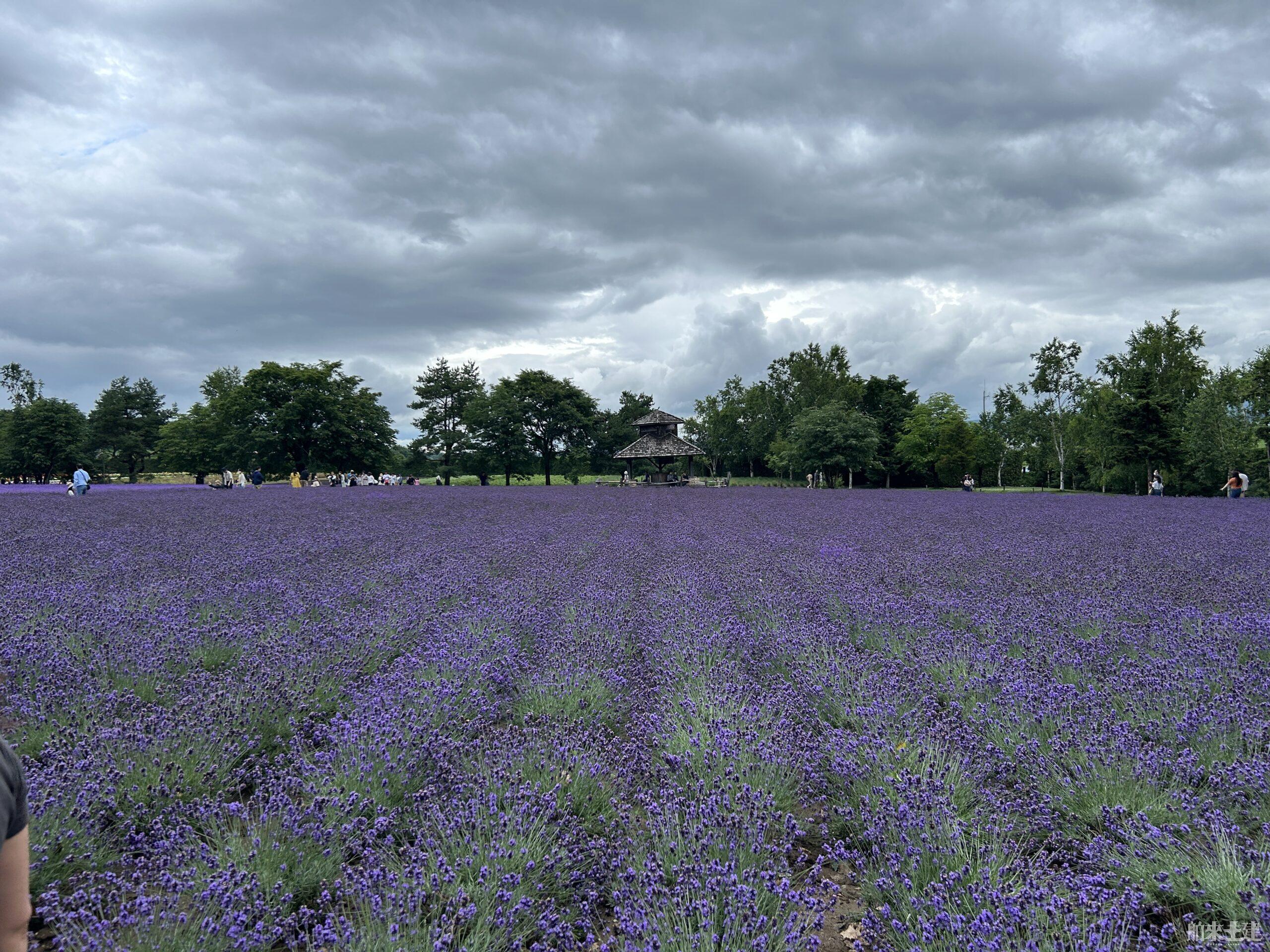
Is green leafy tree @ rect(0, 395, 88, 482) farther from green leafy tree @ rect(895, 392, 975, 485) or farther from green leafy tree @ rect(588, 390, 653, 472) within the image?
green leafy tree @ rect(895, 392, 975, 485)

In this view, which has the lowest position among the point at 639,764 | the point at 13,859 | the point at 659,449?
the point at 639,764

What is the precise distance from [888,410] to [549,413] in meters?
32.3

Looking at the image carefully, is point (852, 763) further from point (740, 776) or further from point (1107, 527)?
point (1107, 527)

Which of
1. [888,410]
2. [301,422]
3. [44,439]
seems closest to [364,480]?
[301,422]

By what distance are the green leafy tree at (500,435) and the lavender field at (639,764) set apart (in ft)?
172

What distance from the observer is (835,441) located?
4809 cm

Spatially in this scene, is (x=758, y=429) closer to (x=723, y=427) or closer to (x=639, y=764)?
(x=723, y=427)

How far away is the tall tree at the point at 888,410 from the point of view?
6075 centimetres

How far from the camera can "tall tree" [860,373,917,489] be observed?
60.8 m

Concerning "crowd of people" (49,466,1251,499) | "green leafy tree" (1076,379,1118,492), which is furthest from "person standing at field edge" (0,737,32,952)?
"green leafy tree" (1076,379,1118,492)

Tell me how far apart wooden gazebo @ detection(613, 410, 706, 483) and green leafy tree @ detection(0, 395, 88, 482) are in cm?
5504

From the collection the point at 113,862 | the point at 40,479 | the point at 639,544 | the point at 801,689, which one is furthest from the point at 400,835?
the point at 40,479

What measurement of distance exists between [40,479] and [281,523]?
243ft

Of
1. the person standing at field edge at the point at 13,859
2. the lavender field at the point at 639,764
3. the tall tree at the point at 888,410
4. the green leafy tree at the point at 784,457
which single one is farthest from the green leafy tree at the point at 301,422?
the person standing at field edge at the point at 13,859
